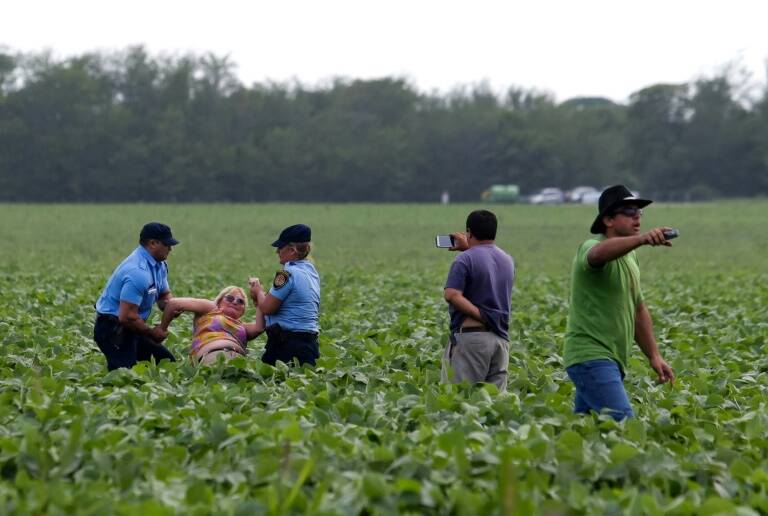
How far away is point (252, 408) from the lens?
795 centimetres

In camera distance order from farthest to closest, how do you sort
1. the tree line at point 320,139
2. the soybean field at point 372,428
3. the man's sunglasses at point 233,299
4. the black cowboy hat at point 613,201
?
1. the tree line at point 320,139
2. the man's sunglasses at point 233,299
3. the black cowboy hat at point 613,201
4. the soybean field at point 372,428

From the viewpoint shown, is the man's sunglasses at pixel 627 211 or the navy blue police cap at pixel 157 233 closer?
the man's sunglasses at pixel 627 211

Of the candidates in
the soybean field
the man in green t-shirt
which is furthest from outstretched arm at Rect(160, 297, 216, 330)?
the man in green t-shirt

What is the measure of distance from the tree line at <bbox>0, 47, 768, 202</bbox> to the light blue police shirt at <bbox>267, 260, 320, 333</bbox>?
94990 millimetres

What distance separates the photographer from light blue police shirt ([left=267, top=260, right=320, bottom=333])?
31.7 feet

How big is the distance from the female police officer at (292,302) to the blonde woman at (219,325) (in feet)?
0.59

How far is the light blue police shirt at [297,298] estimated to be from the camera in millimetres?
9656

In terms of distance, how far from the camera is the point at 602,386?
24.8 feet

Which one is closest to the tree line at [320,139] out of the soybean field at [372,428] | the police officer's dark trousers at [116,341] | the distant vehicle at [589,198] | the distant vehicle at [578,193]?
the distant vehicle at [578,193]

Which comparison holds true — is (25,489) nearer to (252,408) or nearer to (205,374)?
(252,408)

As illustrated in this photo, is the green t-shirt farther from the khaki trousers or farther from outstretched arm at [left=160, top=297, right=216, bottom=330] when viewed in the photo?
outstretched arm at [left=160, top=297, right=216, bottom=330]

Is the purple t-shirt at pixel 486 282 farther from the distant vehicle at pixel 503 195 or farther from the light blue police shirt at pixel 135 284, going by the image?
the distant vehicle at pixel 503 195

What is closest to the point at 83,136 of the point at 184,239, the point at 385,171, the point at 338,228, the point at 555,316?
the point at 385,171

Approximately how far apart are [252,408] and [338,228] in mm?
47213
